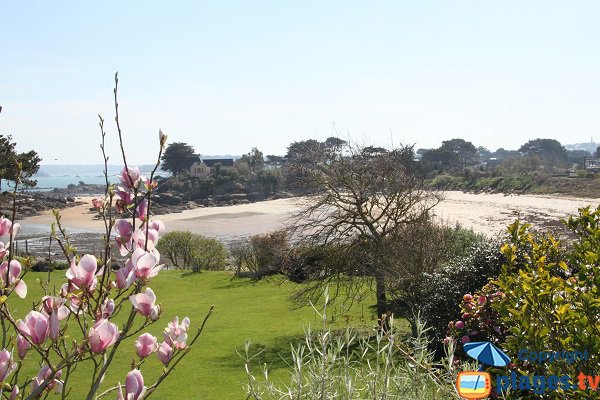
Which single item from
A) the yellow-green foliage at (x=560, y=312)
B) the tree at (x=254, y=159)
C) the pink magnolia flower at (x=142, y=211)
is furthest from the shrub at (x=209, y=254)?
the tree at (x=254, y=159)

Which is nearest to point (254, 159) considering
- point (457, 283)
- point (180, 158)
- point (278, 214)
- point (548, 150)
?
point (180, 158)

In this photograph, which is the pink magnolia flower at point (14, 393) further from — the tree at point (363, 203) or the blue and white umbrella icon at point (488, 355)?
the tree at point (363, 203)

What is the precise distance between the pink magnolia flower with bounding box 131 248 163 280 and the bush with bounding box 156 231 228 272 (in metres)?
29.5

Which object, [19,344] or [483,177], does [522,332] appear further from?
[483,177]

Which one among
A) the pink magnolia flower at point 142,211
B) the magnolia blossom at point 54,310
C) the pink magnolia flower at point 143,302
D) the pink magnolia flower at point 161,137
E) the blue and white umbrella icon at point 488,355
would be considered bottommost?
the blue and white umbrella icon at point 488,355

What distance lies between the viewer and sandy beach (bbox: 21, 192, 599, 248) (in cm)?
4416

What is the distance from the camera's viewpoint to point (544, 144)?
129m

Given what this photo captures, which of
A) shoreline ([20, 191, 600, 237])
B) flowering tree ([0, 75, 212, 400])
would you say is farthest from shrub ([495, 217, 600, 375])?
shoreline ([20, 191, 600, 237])

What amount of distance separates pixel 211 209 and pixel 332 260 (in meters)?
51.9

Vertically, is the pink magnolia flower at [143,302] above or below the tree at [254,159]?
below

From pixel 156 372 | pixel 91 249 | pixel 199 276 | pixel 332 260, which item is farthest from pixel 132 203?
pixel 91 249

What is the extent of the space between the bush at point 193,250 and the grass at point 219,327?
3.07 meters

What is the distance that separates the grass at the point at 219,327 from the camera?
38.6 feet
